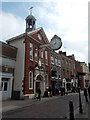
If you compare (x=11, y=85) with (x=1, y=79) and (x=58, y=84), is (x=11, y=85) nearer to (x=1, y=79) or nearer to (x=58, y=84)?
(x=1, y=79)

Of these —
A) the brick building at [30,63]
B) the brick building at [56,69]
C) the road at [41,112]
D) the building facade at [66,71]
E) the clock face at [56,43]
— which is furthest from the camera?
the building facade at [66,71]

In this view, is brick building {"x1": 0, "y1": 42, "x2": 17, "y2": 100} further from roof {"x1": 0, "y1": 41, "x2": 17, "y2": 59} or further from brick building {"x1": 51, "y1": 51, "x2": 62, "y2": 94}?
brick building {"x1": 51, "y1": 51, "x2": 62, "y2": 94}

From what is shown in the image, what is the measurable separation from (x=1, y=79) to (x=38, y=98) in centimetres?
498

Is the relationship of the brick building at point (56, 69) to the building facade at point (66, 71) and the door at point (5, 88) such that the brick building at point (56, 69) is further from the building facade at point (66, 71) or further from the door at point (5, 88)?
the door at point (5, 88)

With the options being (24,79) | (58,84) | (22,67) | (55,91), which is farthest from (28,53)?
(58,84)

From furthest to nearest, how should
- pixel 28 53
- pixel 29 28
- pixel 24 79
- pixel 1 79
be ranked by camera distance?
pixel 29 28 → pixel 28 53 → pixel 24 79 → pixel 1 79

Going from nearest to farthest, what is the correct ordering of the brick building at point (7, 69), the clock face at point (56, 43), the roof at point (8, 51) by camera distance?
1. the clock face at point (56, 43)
2. the brick building at point (7, 69)
3. the roof at point (8, 51)

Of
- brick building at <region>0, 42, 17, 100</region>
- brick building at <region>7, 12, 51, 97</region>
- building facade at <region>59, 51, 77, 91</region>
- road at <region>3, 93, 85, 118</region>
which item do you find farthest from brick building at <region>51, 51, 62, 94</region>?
road at <region>3, 93, 85, 118</region>

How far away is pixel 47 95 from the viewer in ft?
76.5

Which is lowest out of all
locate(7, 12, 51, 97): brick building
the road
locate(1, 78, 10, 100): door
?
the road

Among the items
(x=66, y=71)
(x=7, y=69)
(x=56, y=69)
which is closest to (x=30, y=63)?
(x=7, y=69)

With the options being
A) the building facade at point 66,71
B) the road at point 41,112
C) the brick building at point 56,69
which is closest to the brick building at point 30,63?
the brick building at point 56,69

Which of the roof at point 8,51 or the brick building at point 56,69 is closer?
the roof at point 8,51

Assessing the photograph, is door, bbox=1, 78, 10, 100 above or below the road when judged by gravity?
above
